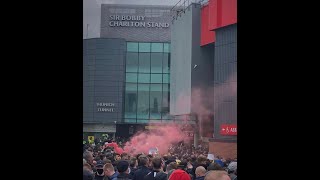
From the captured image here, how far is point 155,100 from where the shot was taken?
6.54 meters

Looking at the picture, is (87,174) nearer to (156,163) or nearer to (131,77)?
(156,163)

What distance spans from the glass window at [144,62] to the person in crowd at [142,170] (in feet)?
8.38

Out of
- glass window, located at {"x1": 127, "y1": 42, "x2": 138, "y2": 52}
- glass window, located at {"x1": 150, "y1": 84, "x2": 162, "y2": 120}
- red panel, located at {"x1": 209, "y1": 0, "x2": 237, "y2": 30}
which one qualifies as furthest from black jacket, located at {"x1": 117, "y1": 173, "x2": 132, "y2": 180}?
glass window, located at {"x1": 127, "y1": 42, "x2": 138, "y2": 52}

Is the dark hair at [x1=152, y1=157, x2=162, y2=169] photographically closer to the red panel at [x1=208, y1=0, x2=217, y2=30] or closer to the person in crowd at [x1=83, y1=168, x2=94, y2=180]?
the person in crowd at [x1=83, y1=168, x2=94, y2=180]

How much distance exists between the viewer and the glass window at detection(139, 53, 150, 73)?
7.04m

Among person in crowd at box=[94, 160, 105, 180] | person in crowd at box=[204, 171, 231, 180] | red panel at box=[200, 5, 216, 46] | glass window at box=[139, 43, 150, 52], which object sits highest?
red panel at box=[200, 5, 216, 46]

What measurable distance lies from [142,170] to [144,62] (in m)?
2.78

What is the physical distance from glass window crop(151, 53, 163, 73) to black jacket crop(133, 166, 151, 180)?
8.65ft

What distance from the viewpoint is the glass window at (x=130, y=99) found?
6.55 m

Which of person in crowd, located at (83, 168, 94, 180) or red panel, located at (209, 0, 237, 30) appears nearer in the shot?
person in crowd, located at (83, 168, 94, 180)

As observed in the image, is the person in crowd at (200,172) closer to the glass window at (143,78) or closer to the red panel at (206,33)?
the glass window at (143,78)

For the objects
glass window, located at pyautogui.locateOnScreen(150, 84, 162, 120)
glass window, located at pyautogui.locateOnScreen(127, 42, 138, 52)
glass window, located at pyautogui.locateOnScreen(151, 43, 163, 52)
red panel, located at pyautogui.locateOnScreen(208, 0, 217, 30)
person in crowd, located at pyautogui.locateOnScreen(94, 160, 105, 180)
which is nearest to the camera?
person in crowd, located at pyautogui.locateOnScreen(94, 160, 105, 180)
